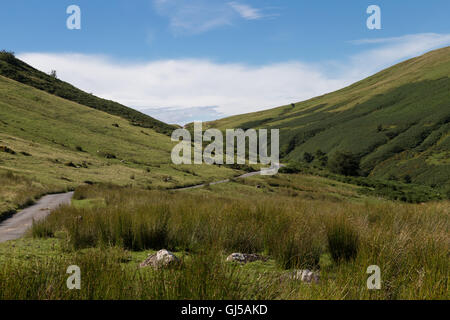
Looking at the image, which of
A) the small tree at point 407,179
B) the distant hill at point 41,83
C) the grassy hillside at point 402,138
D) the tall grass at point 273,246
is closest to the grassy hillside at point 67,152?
the tall grass at point 273,246

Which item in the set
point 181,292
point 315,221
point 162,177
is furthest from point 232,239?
point 162,177

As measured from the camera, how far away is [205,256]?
423 centimetres

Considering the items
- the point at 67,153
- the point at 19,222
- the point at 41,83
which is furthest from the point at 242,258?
the point at 41,83

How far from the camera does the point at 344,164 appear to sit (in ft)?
343

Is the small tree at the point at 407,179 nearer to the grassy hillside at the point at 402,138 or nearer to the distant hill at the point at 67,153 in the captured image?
the grassy hillside at the point at 402,138

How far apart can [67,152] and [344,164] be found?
82195 millimetres

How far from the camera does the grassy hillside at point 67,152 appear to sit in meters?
29.3

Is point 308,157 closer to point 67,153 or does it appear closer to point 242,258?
point 67,153

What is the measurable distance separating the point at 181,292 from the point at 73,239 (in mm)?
5338

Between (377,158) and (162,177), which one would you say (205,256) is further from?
(377,158)

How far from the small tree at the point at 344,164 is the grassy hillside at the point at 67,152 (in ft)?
175

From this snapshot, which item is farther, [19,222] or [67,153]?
[67,153]

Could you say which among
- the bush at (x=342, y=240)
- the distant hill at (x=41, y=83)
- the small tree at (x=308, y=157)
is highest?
the distant hill at (x=41, y=83)

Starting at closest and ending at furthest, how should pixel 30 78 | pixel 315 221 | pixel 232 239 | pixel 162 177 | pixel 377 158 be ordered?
pixel 232 239
pixel 315 221
pixel 162 177
pixel 30 78
pixel 377 158
